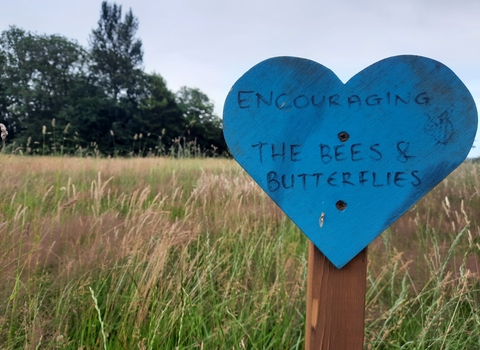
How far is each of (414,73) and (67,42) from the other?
3679 centimetres

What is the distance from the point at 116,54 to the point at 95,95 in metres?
5.02

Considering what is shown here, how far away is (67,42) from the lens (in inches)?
1266

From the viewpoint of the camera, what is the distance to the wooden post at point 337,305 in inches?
36.9

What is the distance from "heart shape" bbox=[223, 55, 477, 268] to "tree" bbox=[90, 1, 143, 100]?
33726mm

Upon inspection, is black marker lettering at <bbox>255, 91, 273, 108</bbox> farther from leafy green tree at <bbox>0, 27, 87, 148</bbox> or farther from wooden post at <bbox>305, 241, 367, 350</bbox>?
leafy green tree at <bbox>0, 27, 87, 148</bbox>

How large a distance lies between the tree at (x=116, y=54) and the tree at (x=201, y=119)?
516cm

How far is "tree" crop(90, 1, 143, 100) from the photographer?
108 feet

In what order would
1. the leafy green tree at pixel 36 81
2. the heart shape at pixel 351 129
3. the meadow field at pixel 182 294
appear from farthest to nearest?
1. the leafy green tree at pixel 36 81
2. the meadow field at pixel 182 294
3. the heart shape at pixel 351 129

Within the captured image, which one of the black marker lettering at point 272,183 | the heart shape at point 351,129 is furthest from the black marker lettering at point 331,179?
the black marker lettering at point 272,183

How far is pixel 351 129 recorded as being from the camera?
2.95 feet

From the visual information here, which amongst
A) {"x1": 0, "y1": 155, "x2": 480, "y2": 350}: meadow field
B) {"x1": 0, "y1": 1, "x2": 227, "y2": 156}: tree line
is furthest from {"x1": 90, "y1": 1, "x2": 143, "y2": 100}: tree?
{"x1": 0, "y1": 155, "x2": 480, "y2": 350}: meadow field

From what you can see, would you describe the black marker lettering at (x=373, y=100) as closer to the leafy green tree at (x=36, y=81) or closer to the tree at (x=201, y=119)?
the tree at (x=201, y=119)

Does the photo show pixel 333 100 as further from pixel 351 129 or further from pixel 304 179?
pixel 304 179

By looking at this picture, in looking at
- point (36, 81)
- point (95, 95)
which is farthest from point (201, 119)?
point (36, 81)
